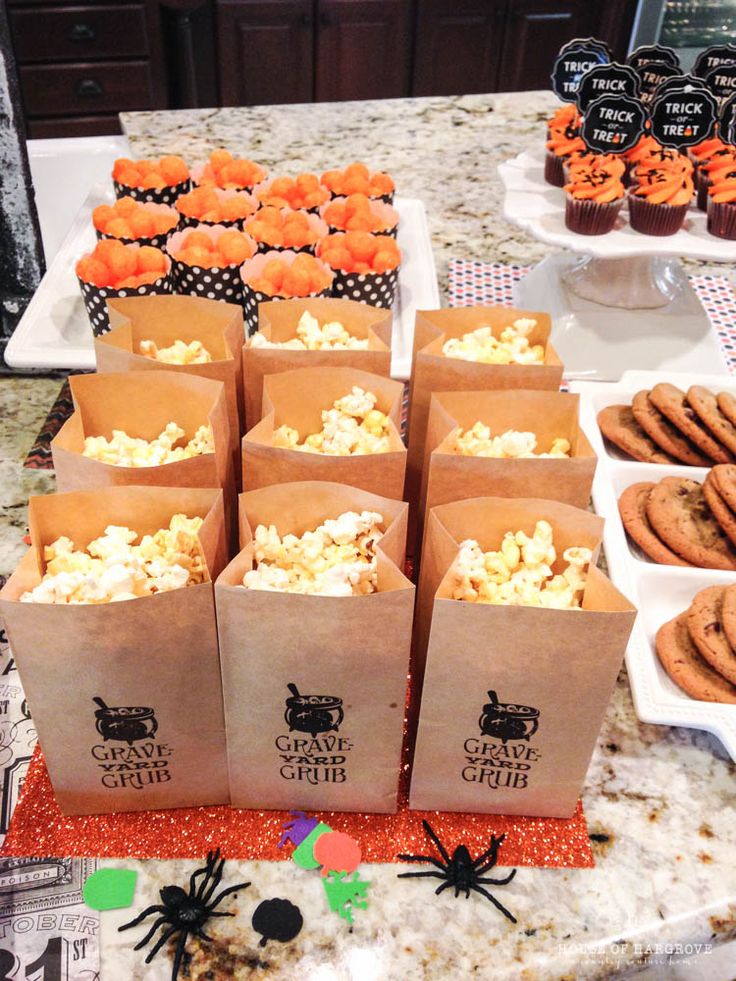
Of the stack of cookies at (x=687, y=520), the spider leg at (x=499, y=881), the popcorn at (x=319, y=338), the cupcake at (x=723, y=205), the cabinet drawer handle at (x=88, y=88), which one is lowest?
the cabinet drawer handle at (x=88, y=88)

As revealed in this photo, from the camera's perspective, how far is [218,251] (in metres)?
1.61

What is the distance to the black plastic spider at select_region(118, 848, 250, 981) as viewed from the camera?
0.84m

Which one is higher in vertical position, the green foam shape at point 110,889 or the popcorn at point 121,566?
the popcorn at point 121,566

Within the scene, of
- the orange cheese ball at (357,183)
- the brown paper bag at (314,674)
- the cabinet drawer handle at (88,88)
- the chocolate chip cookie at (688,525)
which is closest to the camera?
the brown paper bag at (314,674)

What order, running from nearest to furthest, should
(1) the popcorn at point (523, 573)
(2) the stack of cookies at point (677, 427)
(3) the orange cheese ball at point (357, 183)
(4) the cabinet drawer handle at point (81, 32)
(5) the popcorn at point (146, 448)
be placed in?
(1) the popcorn at point (523, 573), (5) the popcorn at point (146, 448), (2) the stack of cookies at point (677, 427), (3) the orange cheese ball at point (357, 183), (4) the cabinet drawer handle at point (81, 32)

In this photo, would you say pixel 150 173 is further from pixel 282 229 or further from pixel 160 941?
pixel 160 941

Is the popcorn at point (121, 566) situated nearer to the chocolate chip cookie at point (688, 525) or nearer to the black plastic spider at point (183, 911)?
the black plastic spider at point (183, 911)

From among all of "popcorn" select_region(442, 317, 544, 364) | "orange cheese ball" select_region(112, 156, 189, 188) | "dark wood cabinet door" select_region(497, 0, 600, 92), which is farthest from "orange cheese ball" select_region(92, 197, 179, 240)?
"dark wood cabinet door" select_region(497, 0, 600, 92)

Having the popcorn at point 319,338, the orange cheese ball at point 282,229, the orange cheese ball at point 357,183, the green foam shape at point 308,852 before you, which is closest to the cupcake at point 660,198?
the orange cheese ball at point 357,183

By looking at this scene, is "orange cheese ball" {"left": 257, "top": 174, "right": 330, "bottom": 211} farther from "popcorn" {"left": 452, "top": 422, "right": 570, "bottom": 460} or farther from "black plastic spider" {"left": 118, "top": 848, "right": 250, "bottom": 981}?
"black plastic spider" {"left": 118, "top": 848, "right": 250, "bottom": 981}

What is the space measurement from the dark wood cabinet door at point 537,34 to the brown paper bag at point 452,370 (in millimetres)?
3836

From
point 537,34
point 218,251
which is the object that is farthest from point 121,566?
point 537,34

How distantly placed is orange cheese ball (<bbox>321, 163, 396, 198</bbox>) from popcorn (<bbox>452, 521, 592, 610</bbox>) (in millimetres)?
1179

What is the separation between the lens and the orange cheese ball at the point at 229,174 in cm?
188
